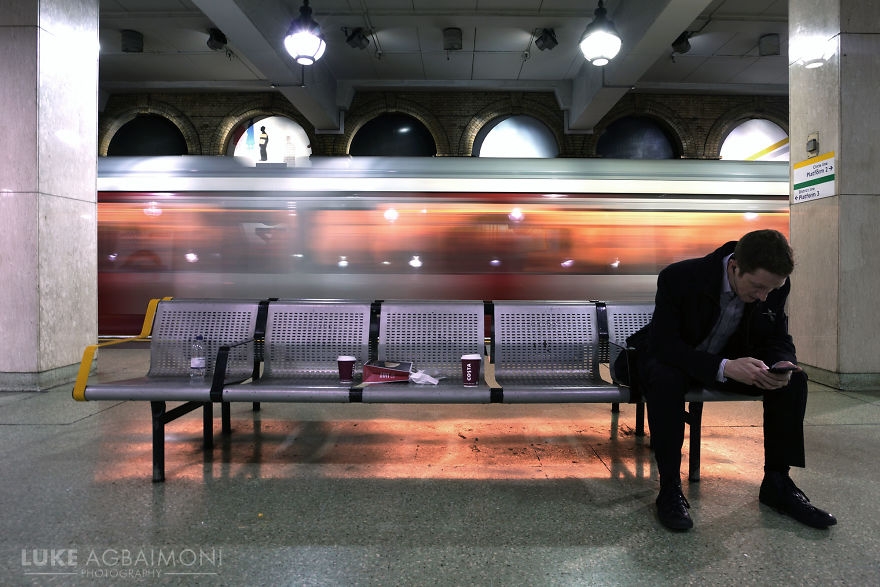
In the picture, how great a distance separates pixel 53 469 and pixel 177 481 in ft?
2.54

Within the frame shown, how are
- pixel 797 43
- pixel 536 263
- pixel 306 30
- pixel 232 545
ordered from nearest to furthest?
pixel 232 545 → pixel 797 43 → pixel 306 30 → pixel 536 263

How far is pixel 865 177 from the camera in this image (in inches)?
196

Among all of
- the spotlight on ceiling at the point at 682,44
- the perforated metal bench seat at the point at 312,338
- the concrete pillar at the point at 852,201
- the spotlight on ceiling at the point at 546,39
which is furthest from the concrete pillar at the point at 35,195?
the spotlight on ceiling at the point at 682,44

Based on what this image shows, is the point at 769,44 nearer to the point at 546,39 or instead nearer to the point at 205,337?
the point at 546,39

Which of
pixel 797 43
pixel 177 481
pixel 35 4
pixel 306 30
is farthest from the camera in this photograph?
pixel 306 30

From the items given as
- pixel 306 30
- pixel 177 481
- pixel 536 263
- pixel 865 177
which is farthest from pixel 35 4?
pixel 865 177

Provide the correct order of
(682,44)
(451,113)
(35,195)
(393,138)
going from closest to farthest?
1. (35,195)
2. (682,44)
3. (451,113)
4. (393,138)

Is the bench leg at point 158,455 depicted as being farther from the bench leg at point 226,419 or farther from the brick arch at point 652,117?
the brick arch at point 652,117

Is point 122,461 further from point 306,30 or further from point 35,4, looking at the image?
point 306,30

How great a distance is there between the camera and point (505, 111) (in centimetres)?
1181

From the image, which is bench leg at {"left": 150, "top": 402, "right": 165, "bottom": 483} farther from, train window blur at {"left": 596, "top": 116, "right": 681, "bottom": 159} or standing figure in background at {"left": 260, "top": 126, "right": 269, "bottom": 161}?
train window blur at {"left": 596, "top": 116, "right": 681, "bottom": 159}

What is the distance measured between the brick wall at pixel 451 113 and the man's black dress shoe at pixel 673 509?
10.1 metres

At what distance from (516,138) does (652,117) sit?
310 centimetres

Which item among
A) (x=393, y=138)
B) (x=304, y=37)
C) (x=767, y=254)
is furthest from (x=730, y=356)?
(x=393, y=138)
